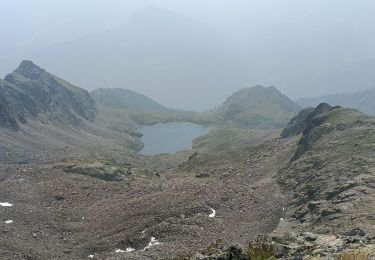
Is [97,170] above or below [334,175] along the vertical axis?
below

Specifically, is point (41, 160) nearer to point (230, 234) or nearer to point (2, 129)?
point (2, 129)

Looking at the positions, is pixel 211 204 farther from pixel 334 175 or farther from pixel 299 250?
pixel 299 250

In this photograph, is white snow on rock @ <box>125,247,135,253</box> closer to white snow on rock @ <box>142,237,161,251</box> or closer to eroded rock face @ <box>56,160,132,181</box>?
white snow on rock @ <box>142,237,161,251</box>

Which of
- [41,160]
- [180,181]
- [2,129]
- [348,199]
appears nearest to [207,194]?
[180,181]

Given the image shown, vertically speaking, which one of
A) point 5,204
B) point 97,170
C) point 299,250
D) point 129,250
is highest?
point 299,250

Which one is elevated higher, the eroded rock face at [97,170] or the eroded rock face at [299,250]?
the eroded rock face at [299,250]

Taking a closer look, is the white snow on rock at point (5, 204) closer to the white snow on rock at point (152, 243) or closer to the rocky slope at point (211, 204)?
the rocky slope at point (211, 204)

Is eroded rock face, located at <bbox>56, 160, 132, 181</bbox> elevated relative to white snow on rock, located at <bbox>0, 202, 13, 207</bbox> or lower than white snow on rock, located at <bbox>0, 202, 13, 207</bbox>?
elevated

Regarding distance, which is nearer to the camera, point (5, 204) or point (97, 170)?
point (5, 204)

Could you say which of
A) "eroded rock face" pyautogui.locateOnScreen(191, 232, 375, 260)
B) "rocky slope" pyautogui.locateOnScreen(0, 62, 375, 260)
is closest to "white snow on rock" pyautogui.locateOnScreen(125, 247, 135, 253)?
"rocky slope" pyautogui.locateOnScreen(0, 62, 375, 260)

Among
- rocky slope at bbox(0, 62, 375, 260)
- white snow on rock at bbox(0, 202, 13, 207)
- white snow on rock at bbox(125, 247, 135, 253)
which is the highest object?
rocky slope at bbox(0, 62, 375, 260)

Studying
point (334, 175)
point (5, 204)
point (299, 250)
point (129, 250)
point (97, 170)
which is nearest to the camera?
point (299, 250)

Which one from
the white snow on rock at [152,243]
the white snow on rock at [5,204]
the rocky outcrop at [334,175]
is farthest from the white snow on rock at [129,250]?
the white snow on rock at [5,204]

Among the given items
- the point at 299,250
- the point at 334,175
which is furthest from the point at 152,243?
the point at 299,250
